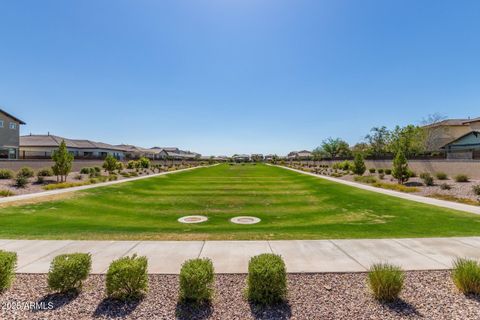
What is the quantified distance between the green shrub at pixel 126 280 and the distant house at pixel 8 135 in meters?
41.1

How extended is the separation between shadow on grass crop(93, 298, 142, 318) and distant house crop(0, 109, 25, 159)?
41.1 m

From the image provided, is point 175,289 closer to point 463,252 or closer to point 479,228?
point 463,252

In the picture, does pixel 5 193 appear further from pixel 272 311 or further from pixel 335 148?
pixel 335 148

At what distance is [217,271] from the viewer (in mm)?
5762

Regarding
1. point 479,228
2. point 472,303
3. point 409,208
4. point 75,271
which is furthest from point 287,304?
point 409,208

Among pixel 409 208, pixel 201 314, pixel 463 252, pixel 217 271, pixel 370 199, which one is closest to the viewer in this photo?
pixel 201 314

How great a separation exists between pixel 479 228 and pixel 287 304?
9308mm

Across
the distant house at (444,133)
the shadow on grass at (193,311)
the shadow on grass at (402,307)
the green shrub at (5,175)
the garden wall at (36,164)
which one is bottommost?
the shadow on grass at (193,311)

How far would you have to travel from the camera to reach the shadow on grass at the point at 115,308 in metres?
4.24

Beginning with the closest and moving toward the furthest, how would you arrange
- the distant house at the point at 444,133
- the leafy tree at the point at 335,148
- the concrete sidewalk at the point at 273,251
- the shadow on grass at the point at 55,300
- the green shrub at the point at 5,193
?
the shadow on grass at the point at 55,300, the concrete sidewalk at the point at 273,251, the green shrub at the point at 5,193, the distant house at the point at 444,133, the leafy tree at the point at 335,148

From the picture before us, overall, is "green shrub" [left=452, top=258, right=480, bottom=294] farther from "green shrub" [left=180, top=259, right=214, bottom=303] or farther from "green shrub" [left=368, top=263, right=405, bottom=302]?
"green shrub" [left=180, top=259, right=214, bottom=303]

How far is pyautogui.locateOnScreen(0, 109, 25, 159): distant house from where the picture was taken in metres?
34.4

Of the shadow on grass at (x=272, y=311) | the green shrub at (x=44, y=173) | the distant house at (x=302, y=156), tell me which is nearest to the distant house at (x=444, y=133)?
the distant house at (x=302, y=156)

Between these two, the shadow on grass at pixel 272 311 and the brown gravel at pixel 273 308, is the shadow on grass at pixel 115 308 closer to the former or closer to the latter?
the brown gravel at pixel 273 308
